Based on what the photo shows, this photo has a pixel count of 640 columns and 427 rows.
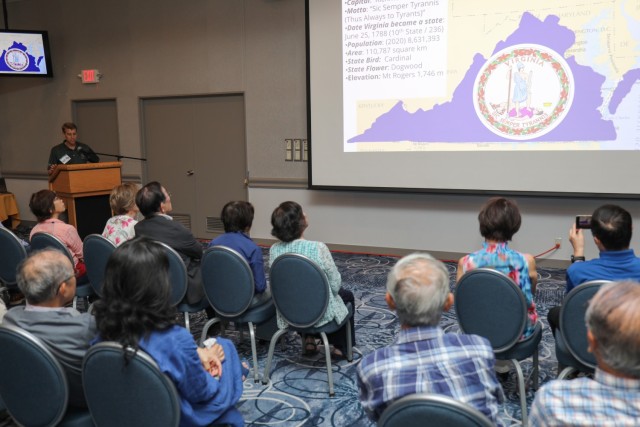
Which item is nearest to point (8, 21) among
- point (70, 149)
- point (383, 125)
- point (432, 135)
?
point (70, 149)

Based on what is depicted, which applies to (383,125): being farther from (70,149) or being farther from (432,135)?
(70,149)

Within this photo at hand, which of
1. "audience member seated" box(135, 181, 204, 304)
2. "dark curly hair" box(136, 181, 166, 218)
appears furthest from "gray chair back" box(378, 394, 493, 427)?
"dark curly hair" box(136, 181, 166, 218)

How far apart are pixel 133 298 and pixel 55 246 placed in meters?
2.13

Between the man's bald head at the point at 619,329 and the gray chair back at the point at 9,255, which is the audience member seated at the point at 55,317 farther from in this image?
the gray chair back at the point at 9,255

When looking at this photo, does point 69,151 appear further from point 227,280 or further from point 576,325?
point 576,325

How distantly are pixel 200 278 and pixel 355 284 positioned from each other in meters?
2.04

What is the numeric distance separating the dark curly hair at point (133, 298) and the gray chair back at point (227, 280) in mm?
1180

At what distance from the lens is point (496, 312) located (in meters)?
2.40

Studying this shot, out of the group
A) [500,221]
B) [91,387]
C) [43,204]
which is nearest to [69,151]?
[43,204]

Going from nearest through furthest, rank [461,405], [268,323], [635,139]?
[461,405] → [268,323] → [635,139]

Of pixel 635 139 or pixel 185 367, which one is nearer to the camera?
pixel 185 367

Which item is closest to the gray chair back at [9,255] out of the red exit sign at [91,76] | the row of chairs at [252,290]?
the row of chairs at [252,290]

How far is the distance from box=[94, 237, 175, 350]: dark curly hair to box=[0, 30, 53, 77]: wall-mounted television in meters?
7.29

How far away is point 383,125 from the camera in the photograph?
18.4 ft
